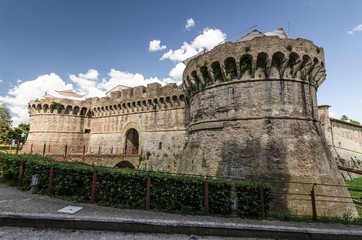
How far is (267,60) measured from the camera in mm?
9352

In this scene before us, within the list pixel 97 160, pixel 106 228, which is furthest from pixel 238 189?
pixel 97 160

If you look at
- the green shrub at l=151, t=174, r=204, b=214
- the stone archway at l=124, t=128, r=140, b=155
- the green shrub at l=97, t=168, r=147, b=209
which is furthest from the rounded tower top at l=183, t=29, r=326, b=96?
the stone archway at l=124, t=128, r=140, b=155

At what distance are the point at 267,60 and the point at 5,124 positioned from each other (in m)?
55.0

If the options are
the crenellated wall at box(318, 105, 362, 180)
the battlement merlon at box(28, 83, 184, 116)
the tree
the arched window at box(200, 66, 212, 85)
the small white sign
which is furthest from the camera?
the tree

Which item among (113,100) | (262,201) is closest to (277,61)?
(262,201)

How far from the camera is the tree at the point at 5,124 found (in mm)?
39831

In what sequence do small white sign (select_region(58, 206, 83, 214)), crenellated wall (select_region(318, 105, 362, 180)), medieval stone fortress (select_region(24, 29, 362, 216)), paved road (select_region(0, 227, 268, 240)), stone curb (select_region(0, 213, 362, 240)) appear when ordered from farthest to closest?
crenellated wall (select_region(318, 105, 362, 180))
medieval stone fortress (select_region(24, 29, 362, 216))
small white sign (select_region(58, 206, 83, 214))
stone curb (select_region(0, 213, 362, 240))
paved road (select_region(0, 227, 268, 240))

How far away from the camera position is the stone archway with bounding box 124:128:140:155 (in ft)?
67.8

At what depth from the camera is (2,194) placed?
266 inches

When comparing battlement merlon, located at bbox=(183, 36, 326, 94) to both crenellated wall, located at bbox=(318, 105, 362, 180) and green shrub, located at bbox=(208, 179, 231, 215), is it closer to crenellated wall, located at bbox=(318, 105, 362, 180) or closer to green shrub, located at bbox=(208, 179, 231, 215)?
green shrub, located at bbox=(208, 179, 231, 215)

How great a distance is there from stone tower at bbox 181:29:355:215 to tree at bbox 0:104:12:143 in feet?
152

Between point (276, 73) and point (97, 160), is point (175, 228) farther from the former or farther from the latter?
point (97, 160)

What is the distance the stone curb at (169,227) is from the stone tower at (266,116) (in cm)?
438

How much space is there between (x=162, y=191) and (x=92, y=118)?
21.2 m
